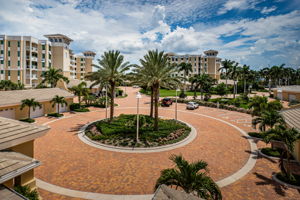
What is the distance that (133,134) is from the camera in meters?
20.2

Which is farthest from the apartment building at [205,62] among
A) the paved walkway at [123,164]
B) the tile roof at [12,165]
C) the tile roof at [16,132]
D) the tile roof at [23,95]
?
the tile roof at [12,165]

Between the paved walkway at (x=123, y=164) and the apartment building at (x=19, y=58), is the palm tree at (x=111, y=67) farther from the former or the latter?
the apartment building at (x=19, y=58)

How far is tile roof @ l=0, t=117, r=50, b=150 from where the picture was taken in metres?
7.91

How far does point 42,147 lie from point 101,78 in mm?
11604

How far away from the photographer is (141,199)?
9.85 meters

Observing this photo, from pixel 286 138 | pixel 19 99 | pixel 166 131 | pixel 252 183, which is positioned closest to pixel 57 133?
pixel 19 99

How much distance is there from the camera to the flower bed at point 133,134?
59.7 ft

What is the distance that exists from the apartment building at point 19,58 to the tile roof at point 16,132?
57.9 meters

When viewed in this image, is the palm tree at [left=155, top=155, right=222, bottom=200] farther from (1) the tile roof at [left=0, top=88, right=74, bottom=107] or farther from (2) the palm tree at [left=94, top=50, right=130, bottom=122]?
(1) the tile roof at [left=0, top=88, right=74, bottom=107]

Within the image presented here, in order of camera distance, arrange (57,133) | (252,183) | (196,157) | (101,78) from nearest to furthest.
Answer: (252,183)
(196,157)
(57,133)
(101,78)

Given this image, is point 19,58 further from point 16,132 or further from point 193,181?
point 193,181

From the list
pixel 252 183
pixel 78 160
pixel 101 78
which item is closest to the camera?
pixel 252 183

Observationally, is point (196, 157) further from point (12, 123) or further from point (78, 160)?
point (12, 123)

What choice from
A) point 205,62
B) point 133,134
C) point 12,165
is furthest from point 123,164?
point 205,62
